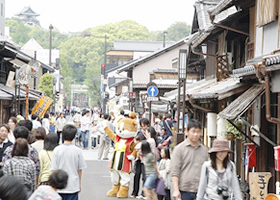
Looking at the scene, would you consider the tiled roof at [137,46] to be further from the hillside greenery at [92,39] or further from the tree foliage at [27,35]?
the tree foliage at [27,35]

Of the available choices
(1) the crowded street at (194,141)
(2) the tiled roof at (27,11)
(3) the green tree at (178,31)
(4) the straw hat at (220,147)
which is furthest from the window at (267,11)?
(2) the tiled roof at (27,11)

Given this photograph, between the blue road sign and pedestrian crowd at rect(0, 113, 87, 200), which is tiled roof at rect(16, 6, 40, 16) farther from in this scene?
pedestrian crowd at rect(0, 113, 87, 200)

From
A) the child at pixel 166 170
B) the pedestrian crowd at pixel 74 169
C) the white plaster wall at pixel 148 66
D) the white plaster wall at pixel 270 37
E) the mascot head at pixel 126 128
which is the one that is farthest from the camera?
the white plaster wall at pixel 148 66

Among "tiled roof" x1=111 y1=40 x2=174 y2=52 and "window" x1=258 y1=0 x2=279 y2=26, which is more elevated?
"tiled roof" x1=111 y1=40 x2=174 y2=52

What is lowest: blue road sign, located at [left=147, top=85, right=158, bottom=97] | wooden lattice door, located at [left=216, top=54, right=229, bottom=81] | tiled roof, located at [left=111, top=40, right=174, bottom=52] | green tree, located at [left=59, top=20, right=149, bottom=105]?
blue road sign, located at [left=147, top=85, right=158, bottom=97]

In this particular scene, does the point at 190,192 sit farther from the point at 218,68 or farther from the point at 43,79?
the point at 43,79

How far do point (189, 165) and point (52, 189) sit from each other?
237cm

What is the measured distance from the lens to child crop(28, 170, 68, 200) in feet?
20.0

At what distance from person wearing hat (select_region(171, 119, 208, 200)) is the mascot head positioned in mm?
6276

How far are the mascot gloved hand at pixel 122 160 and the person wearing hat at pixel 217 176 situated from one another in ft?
21.2

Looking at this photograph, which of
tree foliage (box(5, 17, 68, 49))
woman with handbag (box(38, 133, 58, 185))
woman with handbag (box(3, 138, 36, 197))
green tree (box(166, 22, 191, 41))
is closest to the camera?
woman with handbag (box(3, 138, 36, 197))

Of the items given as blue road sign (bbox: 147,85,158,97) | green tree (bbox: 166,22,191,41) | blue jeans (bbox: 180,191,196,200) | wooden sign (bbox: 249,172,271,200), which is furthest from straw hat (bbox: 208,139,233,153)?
green tree (bbox: 166,22,191,41)

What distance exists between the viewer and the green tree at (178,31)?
130m

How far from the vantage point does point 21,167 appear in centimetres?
771
